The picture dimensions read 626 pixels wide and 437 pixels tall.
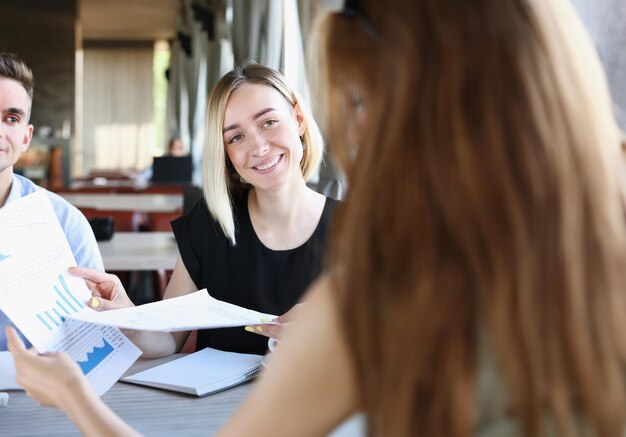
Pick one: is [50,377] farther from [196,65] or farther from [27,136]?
[196,65]

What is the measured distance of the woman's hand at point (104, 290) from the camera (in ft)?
5.37

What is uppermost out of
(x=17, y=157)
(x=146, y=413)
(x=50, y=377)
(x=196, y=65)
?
(x=196, y=65)

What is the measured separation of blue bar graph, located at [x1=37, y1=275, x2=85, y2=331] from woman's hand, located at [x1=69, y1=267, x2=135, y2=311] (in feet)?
0.27

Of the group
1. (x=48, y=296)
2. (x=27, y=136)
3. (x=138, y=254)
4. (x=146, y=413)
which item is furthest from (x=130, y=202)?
(x=146, y=413)

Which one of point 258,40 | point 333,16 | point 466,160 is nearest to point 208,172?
point 333,16

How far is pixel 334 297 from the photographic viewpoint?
82 cm

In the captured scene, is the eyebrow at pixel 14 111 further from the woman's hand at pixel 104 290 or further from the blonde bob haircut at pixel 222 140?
the woman's hand at pixel 104 290

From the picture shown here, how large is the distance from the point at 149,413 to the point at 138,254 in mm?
1807

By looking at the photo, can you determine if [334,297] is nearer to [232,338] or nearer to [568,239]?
[568,239]

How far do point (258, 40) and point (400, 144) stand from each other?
664 centimetres

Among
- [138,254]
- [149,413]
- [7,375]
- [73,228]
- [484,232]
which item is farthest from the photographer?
[138,254]

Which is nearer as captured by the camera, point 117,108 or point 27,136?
point 27,136

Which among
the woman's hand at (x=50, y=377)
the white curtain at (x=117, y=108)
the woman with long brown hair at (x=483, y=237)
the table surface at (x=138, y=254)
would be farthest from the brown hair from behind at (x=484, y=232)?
the white curtain at (x=117, y=108)

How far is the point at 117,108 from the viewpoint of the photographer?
19578 millimetres
